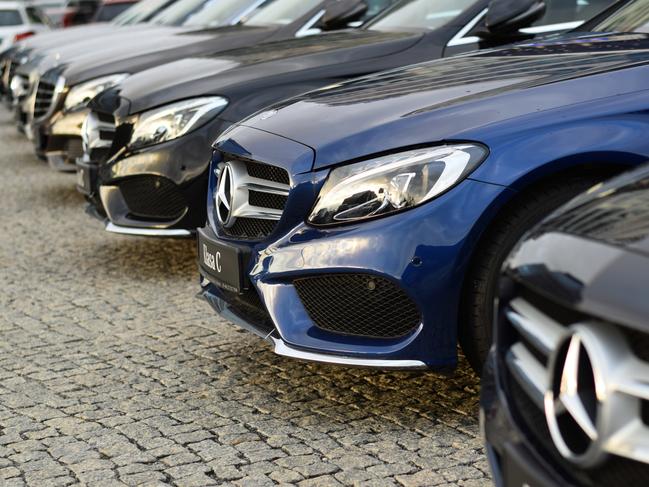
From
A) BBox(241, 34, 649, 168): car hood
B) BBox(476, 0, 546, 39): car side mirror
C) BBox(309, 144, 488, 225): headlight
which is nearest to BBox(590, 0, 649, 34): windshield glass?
BBox(241, 34, 649, 168): car hood

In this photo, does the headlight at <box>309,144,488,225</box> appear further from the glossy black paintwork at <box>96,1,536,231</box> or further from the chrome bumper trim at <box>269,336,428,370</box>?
the glossy black paintwork at <box>96,1,536,231</box>

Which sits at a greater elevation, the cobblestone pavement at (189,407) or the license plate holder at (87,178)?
the license plate holder at (87,178)

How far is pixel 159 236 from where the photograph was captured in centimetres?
584

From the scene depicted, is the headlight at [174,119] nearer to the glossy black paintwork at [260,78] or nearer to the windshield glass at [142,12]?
the glossy black paintwork at [260,78]

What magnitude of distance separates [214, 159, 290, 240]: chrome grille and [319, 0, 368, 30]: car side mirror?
320cm

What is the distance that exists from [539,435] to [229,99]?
382 cm

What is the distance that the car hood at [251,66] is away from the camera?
19.2 feet

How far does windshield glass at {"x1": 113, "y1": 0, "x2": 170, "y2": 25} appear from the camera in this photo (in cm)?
1367

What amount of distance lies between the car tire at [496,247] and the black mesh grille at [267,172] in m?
0.76

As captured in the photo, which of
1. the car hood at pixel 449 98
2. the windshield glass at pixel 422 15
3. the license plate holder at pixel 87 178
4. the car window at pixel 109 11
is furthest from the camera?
the car window at pixel 109 11

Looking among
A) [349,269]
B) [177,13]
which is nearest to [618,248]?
[349,269]

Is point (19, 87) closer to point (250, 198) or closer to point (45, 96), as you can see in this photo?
point (45, 96)

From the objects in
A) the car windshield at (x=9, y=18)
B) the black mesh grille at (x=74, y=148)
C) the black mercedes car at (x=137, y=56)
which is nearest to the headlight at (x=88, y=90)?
the black mercedes car at (x=137, y=56)

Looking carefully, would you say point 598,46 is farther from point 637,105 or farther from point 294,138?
point 294,138
